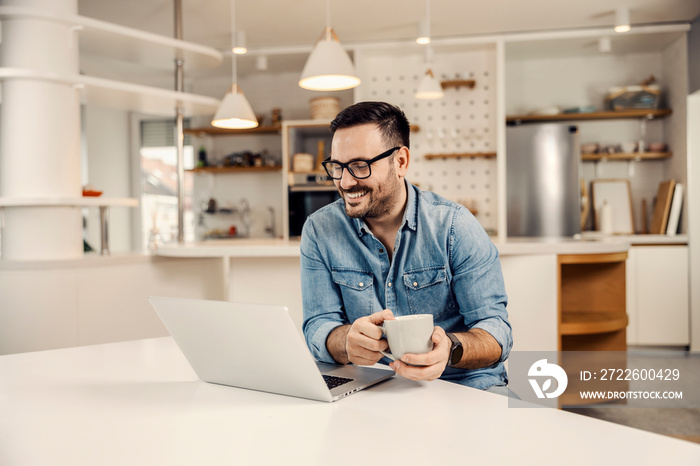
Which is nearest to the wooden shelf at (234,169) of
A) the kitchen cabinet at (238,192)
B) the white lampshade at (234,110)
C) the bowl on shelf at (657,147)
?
the kitchen cabinet at (238,192)

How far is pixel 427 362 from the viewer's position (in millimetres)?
917

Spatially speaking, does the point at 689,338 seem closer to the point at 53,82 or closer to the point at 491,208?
the point at 491,208

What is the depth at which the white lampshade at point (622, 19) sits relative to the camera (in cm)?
431

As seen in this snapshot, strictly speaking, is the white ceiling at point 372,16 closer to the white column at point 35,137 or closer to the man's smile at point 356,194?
the white column at point 35,137

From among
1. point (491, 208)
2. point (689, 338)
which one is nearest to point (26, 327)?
point (491, 208)

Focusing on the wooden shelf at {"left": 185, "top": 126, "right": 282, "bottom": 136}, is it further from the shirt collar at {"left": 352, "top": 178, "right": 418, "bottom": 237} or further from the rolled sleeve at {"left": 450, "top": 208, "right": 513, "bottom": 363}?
the rolled sleeve at {"left": 450, "top": 208, "right": 513, "bottom": 363}

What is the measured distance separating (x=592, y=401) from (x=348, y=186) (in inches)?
91.3

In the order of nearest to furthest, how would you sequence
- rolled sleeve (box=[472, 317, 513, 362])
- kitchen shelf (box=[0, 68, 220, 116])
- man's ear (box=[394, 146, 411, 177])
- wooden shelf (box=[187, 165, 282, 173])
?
rolled sleeve (box=[472, 317, 513, 362]) → man's ear (box=[394, 146, 411, 177]) → kitchen shelf (box=[0, 68, 220, 116]) → wooden shelf (box=[187, 165, 282, 173])

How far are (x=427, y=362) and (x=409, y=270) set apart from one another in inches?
19.8

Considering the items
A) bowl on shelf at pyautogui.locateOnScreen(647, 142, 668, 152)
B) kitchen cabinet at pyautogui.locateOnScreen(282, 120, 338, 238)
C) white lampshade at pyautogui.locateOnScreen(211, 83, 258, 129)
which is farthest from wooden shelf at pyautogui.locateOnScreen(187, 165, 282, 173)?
bowl on shelf at pyautogui.locateOnScreen(647, 142, 668, 152)

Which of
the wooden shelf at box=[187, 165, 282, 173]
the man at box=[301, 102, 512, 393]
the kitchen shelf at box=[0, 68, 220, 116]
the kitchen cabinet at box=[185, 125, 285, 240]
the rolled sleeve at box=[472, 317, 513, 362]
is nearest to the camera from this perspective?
the rolled sleeve at box=[472, 317, 513, 362]

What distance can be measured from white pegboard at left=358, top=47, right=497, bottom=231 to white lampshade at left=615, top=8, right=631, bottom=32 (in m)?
1.03

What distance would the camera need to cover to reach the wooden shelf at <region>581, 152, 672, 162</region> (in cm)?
495

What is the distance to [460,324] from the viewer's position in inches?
56.1
